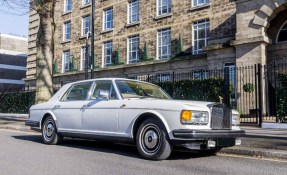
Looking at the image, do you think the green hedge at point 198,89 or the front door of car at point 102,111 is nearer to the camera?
the front door of car at point 102,111

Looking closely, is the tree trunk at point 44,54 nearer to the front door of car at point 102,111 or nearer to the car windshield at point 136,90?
the front door of car at point 102,111

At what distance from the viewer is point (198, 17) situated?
22.1 metres

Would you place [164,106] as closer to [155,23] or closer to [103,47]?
[155,23]

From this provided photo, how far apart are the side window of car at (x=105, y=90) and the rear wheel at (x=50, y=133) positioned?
1.55 m

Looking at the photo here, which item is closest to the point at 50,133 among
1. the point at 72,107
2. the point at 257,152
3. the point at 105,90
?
the point at 72,107

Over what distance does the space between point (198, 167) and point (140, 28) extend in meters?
21.2

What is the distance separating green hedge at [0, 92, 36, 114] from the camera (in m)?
25.7

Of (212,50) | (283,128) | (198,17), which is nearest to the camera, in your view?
(283,128)

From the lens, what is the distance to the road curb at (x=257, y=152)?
629cm

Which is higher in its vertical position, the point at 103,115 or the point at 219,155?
the point at 103,115

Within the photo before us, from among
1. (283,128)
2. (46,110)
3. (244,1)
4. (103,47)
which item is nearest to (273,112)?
(283,128)

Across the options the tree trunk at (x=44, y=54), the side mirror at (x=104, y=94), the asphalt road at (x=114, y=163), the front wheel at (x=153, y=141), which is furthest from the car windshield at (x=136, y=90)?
the tree trunk at (x=44, y=54)

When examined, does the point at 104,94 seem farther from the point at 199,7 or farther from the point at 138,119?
the point at 199,7

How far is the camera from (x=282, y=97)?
1327 cm
